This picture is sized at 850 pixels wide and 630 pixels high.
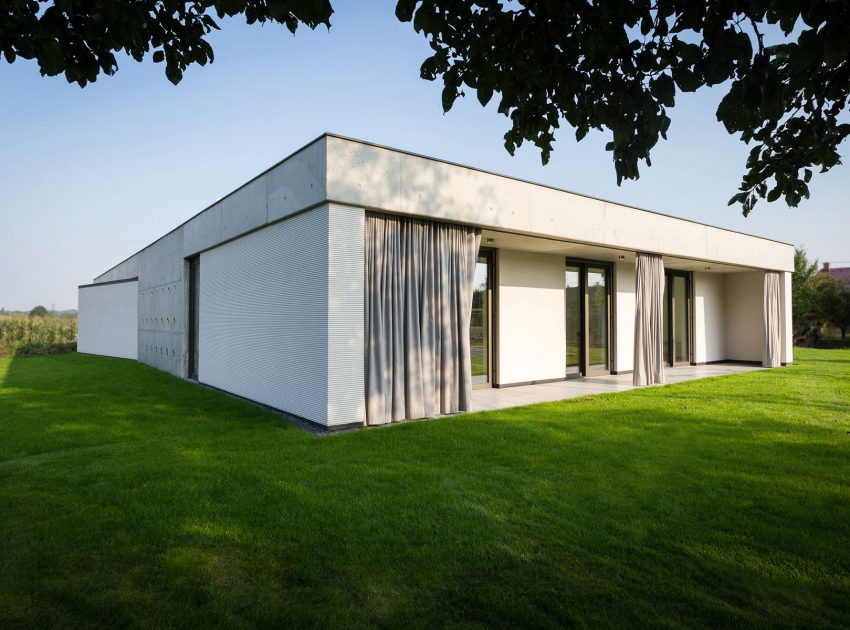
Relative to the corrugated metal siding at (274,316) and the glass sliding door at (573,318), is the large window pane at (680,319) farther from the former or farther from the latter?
the corrugated metal siding at (274,316)

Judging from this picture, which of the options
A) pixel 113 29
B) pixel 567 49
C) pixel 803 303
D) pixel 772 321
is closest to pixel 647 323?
pixel 772 321

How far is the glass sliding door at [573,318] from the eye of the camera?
1114 cm

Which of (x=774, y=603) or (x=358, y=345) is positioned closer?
(x=774, y=603)

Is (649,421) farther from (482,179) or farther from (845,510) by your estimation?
(482,179)

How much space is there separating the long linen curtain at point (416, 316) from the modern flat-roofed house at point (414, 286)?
0.02 metres

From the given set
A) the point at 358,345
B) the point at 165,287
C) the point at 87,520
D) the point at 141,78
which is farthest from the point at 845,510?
the point at 165,287

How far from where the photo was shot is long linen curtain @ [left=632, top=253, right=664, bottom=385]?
10.1 m

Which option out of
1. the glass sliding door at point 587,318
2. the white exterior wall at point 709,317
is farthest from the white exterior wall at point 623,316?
the white exterior wall at point 709,317

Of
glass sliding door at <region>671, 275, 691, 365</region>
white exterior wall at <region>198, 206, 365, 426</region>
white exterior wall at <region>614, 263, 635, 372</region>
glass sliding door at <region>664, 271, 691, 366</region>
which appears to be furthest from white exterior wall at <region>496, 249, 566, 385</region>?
glass sliding door at <region>671, 275, 691, 365</region>

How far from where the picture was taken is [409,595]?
2.38 m

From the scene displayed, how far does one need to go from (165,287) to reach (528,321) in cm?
936

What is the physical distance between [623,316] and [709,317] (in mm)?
4618

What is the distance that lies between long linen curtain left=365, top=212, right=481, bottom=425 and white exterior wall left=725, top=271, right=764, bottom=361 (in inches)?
469

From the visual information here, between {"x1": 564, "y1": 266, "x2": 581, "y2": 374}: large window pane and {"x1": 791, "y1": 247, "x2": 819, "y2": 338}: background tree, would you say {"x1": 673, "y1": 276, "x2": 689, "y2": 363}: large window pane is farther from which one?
{"x1": 791, "y1": 247, "x2": 819, "y2": 338}: background tree
